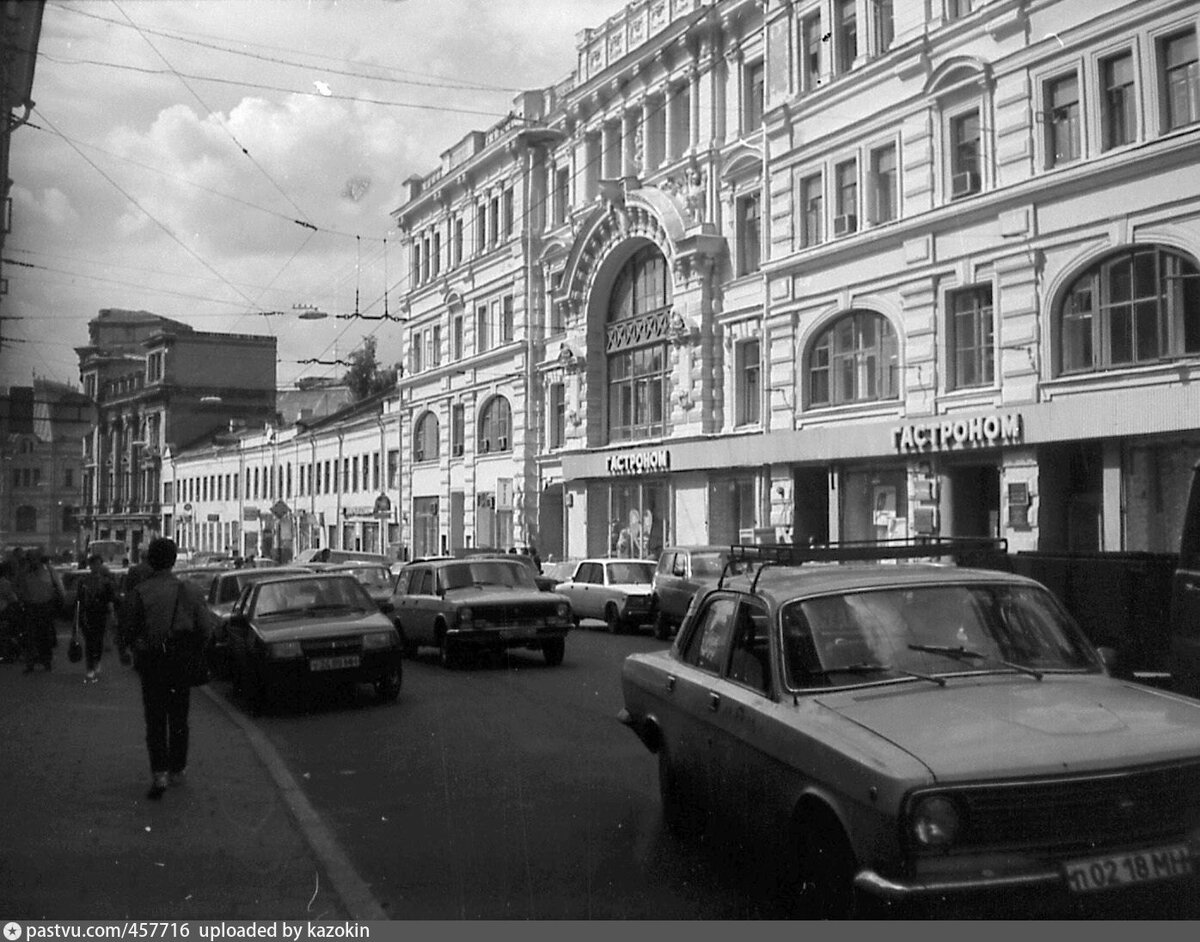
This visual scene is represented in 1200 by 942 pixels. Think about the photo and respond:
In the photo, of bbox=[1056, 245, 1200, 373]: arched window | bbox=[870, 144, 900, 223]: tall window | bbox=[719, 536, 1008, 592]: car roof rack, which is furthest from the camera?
bbox=[870, 144, 900, 223]: tall window

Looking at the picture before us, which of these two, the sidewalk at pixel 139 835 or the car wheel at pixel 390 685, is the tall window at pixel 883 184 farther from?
the sidewalk at pixel 139 835

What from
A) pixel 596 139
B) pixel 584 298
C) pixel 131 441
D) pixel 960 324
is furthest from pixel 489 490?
pixel 131 441

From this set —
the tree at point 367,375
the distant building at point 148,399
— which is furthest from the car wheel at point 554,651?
the tree at point 367,375

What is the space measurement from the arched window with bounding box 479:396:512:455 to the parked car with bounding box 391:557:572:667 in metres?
29.8

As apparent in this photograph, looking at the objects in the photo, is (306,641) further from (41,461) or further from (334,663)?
(41,461)

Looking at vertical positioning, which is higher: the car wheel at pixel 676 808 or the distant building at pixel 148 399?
the distant building at pixel 148 399

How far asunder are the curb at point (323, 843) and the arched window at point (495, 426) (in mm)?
37741

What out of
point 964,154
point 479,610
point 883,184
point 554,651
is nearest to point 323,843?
point 479,610

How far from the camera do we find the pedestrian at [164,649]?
8680 mm

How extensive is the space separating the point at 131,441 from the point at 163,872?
1390 cm

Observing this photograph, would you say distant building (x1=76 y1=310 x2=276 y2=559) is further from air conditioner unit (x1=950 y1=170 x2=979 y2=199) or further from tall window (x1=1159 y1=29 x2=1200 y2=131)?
tall window (x1=1159 y1=29 x2=1200 y2=131)

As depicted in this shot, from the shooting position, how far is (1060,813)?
4.52m

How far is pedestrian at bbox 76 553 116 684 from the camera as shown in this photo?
55.6 feet

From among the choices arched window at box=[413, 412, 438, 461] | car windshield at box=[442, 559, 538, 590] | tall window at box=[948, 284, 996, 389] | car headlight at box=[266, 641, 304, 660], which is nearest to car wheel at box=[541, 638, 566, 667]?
car windshield at box=[442, 559, 538, 590]
